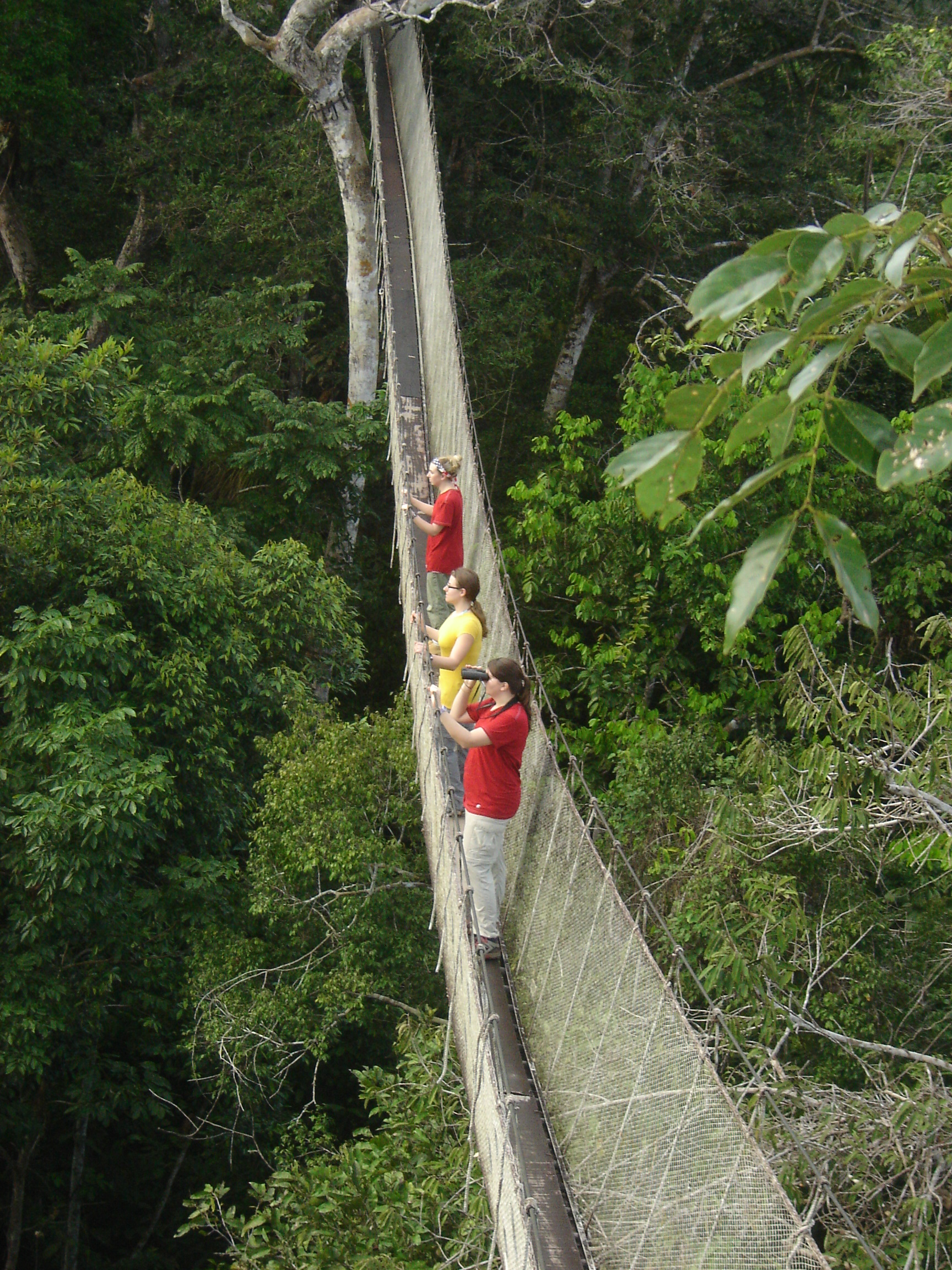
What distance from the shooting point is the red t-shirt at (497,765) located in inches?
132

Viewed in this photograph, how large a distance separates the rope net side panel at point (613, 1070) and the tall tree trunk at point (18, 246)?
795cm

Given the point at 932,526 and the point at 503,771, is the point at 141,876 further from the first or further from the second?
the point at 932,526

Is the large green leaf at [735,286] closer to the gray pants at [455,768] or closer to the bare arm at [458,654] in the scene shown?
the bare arm at [458,654]

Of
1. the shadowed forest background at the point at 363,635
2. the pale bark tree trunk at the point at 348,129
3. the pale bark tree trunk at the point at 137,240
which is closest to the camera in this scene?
the shadowed forest background at the point at 363,635

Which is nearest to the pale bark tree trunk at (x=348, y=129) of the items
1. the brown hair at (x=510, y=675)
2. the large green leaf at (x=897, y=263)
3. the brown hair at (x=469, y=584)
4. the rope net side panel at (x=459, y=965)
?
the rope net side panel at (x=459, y=965)

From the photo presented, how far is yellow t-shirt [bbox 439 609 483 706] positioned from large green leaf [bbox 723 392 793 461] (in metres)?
2.46

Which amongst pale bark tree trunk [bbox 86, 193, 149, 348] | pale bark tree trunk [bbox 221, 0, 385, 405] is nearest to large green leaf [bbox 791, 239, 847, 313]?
pale bark tree trunk [bbox 221, 0, 385, 405]

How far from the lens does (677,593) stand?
803 cm

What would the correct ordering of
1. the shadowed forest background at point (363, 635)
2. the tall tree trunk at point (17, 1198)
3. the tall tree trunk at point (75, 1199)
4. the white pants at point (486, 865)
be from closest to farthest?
the white pants at point (486, 865) → the shadowed forest background at point (363, 635) → the tall tree trunk at point (17, 1198) → the tall tree trunk at point (75, 1199)

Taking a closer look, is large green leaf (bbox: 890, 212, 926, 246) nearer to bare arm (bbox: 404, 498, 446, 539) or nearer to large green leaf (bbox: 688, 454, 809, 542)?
large green leaf (bbox: 688, 454, 809, 542)

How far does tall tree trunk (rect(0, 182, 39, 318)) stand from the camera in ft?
35.7

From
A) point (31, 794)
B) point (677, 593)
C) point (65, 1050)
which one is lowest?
point (65, 1050)

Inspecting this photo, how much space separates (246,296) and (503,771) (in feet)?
24.2

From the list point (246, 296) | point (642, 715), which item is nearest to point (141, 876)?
point (642, 715)
